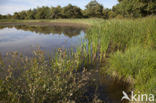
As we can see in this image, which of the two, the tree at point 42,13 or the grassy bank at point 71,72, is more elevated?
the tree at point 42,13

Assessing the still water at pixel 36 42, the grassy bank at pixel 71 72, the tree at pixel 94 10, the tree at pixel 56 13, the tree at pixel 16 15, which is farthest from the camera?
the tree at pixel 16 15

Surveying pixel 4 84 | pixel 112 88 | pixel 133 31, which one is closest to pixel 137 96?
pixel 112 88

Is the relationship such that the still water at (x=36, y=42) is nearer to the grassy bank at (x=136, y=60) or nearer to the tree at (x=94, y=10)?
the grassy bank at (x=136, y=60)

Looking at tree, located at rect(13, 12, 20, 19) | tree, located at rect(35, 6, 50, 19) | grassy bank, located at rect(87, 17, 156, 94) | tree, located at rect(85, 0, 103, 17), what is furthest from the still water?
tree, located at rect(13, 12, 20, 19)

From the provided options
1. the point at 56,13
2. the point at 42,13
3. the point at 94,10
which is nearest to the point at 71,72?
the point at 56,13

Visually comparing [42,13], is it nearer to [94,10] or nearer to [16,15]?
[16,15]

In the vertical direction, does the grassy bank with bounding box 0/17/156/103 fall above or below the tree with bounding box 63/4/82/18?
below

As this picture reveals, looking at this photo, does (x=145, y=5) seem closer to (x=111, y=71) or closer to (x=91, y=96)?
(x=111, y=71)

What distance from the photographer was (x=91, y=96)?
2.63 m

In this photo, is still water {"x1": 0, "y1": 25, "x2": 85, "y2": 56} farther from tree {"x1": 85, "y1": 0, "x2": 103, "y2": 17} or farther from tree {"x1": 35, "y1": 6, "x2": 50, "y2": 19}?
tree {"x1": 85, "y1": 0, "x2": 103, "y2": 17}

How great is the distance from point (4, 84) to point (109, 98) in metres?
2.29

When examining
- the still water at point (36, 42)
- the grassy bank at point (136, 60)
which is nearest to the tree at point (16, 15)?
the still water at point (36, 42)

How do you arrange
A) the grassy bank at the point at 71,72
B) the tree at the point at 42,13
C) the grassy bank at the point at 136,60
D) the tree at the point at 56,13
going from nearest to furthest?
the grassy bank at the point at 71,72
the grassy bank at the point at 136,60
the tree at the point at 56,13
the tree at the point at 42,13

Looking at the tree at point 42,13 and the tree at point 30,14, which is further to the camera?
the tree at point 30,14
